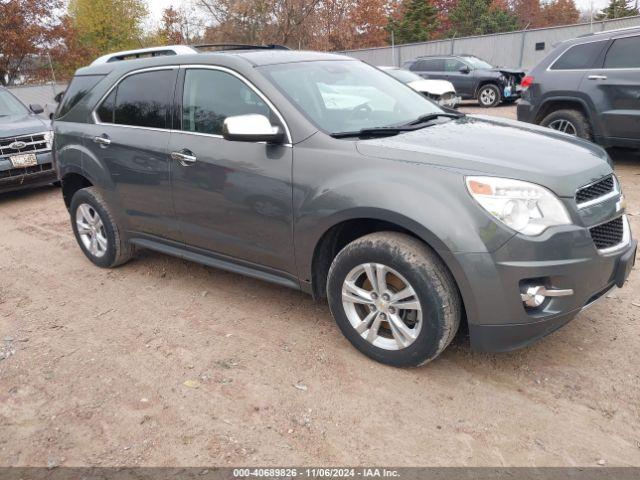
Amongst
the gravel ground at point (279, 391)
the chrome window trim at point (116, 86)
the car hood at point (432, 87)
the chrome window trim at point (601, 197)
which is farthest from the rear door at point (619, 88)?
the car hood at point (432, 87)

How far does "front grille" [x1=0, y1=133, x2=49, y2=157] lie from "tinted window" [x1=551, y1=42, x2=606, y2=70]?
7.56 m

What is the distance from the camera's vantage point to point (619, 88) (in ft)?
22.8

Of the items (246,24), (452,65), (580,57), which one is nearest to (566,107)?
(580,57)

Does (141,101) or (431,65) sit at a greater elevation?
(431,65)

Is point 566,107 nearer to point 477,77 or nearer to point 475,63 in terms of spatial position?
point 477,77

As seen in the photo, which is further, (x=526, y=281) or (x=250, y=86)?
(x=250, y=86)

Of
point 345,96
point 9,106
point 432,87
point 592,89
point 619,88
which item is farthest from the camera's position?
point 432,87

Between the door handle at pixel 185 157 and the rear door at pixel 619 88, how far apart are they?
571cm

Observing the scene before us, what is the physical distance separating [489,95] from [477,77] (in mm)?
667

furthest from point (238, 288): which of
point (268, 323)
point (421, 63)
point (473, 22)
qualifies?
point (473, 22)

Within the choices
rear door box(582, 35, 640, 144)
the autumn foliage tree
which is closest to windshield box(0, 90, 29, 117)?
rear door box(582, 35, 640, 144)

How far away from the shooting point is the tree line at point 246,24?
29.4m

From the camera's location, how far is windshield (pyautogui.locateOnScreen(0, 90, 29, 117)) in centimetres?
884

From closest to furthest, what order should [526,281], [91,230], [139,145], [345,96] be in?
[526,281] < [345,96] < [139,145] < [91,230]
